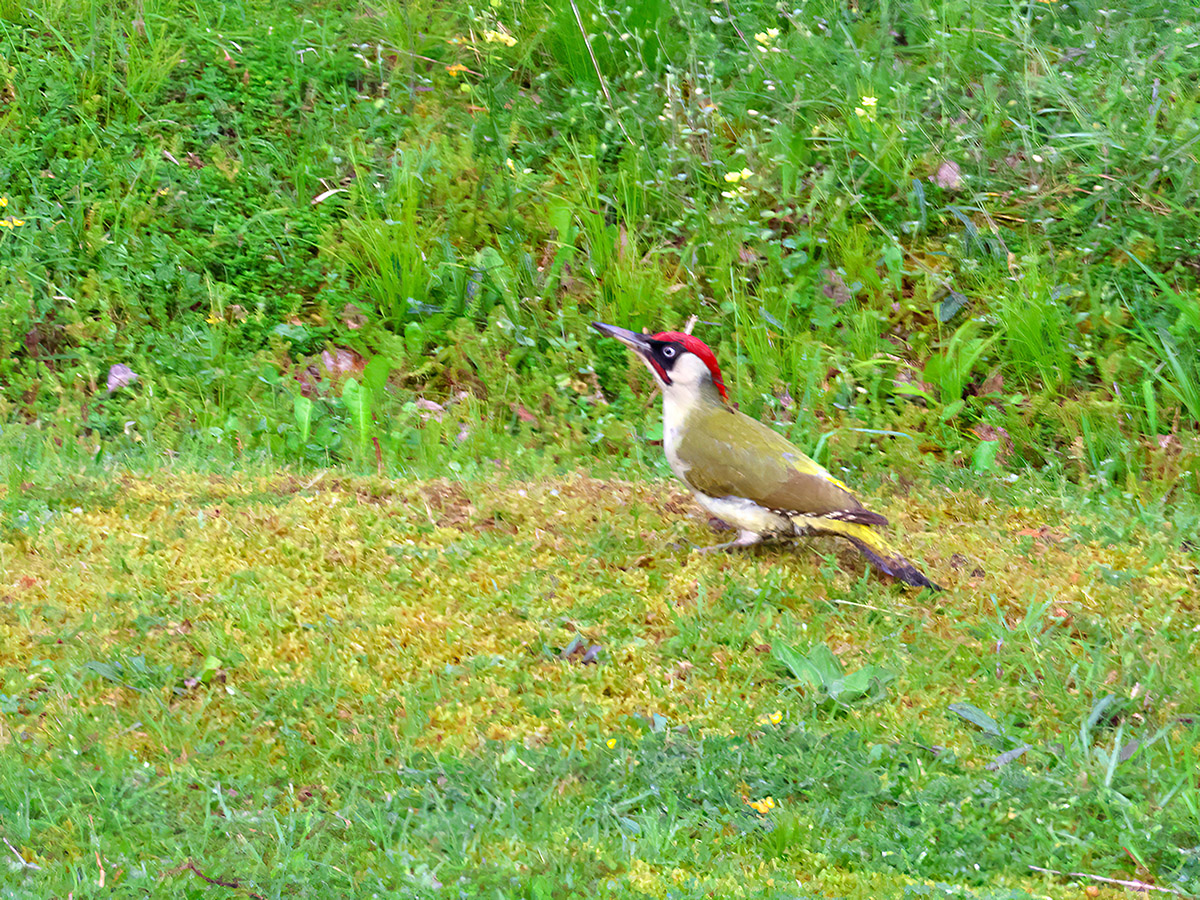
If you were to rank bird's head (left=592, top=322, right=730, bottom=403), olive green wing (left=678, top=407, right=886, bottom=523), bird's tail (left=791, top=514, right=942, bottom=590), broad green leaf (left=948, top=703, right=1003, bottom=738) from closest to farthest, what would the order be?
broad green leaf (left=948, top=703, right=1003, bottom=738) → bird's tail (left=791, top=514, right=942, bottom=590) → olive green wing (left=678, top=407, right=886, bottom=523) → bird's head (left=592, top=322, right=730, bottom=403)

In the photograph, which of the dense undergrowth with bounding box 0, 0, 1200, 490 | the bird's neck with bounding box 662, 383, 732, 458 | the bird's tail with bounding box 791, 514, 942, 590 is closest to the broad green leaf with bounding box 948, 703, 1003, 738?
the bird's tail with bounding box 791, 514, 942, 590

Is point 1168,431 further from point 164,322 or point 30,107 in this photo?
point 30,107

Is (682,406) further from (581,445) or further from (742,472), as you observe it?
(581,445)

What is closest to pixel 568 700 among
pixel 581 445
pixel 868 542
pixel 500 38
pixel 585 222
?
pixel 868 542

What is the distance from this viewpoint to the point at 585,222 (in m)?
8.59

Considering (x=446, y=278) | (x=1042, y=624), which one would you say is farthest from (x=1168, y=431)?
(x=446, y=278)

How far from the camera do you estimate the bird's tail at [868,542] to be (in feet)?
17.3

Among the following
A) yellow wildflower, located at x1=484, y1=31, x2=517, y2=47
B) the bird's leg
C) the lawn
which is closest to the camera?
the lawn

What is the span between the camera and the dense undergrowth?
7.59 m

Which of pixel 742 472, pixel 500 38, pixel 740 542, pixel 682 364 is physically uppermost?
pixel 500 38

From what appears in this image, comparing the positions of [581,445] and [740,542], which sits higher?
[740,542]

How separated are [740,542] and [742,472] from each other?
0.39m

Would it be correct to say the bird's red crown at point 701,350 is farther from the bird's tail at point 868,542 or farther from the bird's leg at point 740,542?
the bird's tail at point 868,542

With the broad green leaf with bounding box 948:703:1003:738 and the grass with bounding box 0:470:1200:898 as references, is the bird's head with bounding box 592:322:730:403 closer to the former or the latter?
the grass with bounding box 0:470:1200:898
